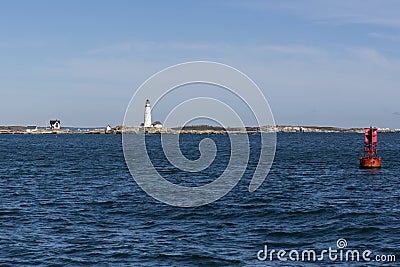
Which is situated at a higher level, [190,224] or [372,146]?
[372,146]

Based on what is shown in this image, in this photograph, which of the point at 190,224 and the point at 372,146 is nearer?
the point at 190,224

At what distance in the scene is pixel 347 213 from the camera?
3669 cm

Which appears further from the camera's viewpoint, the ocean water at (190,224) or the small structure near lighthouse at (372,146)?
the small structure near lighthouse at (372,146)

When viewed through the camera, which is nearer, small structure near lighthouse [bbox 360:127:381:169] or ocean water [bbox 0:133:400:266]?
ocean water [bbox 0:133:400:266]

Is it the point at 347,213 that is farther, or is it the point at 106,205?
the point at 106,205

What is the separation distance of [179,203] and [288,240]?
1350 centimetres

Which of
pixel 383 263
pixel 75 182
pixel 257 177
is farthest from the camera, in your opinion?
pixel 257 177

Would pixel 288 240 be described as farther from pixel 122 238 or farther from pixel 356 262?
pixel 122 238

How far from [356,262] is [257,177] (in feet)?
124

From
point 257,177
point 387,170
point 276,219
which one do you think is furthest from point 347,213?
point 387,170

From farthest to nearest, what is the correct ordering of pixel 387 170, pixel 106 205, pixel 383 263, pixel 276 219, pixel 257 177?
pixel 387 170
pixel 257 177
pixel 106 205
pixel 276 219
pixel 383 263

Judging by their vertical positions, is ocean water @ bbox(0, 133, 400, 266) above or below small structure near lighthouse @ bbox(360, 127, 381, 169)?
below

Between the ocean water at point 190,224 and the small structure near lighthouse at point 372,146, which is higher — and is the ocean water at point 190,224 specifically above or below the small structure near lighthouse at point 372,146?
below

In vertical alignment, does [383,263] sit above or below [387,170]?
below
